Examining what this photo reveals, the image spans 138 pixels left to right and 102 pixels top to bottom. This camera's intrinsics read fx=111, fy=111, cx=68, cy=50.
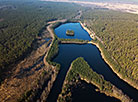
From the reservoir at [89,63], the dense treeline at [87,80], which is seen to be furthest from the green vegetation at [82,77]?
the reservoir at [89,63]

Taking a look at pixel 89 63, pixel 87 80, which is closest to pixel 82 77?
pixel 87 80

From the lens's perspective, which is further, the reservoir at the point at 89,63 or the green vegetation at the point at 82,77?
the reservoir at the point at 89,63

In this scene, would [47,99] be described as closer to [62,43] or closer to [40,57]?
[40,57]

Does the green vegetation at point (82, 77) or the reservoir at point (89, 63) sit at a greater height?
the green vegetation at point (82, 77)

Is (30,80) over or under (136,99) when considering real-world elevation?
over

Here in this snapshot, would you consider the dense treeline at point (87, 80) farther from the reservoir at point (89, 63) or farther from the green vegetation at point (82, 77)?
the reservoir at point (89, 63)

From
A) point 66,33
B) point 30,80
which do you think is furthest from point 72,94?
point 66,33

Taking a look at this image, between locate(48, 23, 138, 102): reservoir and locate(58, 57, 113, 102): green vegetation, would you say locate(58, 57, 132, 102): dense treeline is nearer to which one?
locate(58, 57, 113, 102): green vegetation
